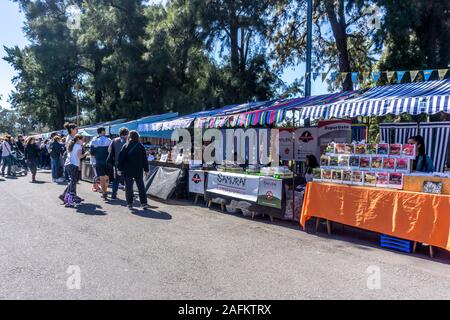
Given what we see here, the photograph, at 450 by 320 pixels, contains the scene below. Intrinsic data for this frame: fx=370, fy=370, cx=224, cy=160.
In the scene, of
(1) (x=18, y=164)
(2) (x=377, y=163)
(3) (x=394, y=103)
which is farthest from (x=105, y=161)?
(1) (x=18, y=164)

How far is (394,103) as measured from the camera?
22.4ft

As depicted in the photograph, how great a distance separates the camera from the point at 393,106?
6828 mm

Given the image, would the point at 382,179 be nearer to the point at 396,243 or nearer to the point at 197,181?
the point at 396,243

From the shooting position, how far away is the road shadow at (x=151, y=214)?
324 inches

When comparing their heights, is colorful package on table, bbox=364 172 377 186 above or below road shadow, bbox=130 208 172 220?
above

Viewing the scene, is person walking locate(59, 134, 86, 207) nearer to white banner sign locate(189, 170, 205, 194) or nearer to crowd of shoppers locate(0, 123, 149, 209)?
crowd of shoppers locate(0, 123, 149, 209)

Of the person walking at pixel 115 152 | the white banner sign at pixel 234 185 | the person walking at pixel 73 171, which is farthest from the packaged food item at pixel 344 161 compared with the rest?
the person walking at pixel 73 171

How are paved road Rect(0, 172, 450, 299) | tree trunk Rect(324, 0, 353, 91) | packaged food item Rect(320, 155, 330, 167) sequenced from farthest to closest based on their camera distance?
tree trunk Rect(324, 0, 353, 91) → packaged food item Rect(320, 155, 330, 167) → paved road Rect(0, 172, 450, 299)

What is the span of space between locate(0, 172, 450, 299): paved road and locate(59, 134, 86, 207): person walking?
1.08 meters

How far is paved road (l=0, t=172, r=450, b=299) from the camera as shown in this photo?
Answer: 13.8ft

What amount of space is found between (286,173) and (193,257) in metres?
3.33

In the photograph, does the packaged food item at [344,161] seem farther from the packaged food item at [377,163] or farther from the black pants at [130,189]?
the black pants at [130,189]

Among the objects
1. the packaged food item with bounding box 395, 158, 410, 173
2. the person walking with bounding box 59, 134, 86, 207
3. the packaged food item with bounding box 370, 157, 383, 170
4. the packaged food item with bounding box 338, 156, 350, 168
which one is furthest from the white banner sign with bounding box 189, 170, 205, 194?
the packaged food item with bounding box 395, 158, 410, 173
